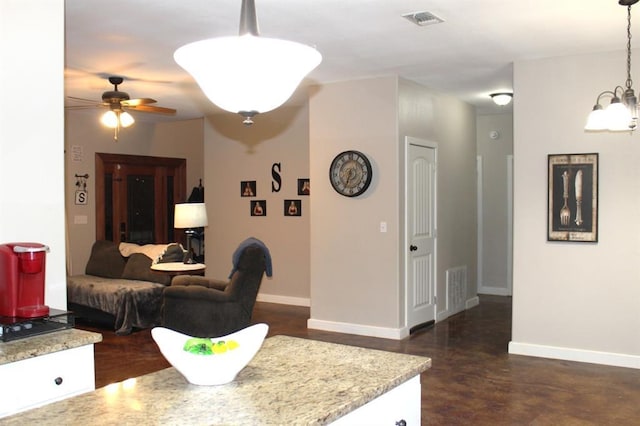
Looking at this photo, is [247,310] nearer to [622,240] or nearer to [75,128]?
[622,240]

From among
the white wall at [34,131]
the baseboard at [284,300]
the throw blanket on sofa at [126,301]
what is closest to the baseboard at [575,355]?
the baseboard at [284,300]

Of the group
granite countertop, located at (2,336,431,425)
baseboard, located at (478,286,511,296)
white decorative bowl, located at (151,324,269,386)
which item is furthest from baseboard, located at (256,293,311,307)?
white decorative bowl, located at (151,324,269,386)

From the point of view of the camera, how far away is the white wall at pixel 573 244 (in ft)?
16.8

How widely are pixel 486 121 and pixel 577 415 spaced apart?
5743mm

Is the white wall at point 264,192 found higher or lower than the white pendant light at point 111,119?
lower

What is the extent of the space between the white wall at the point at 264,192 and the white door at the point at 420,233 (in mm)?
1802

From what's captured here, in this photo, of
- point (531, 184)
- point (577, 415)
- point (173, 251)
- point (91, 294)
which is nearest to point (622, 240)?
point (531, 184)

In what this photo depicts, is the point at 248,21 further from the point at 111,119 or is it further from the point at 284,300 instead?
the point at 284,300

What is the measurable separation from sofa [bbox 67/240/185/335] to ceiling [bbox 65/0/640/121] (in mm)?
2007

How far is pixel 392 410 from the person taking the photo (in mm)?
2012

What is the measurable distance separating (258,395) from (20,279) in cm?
142

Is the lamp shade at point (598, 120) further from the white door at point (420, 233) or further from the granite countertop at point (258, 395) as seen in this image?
the white door at point (420, 233)

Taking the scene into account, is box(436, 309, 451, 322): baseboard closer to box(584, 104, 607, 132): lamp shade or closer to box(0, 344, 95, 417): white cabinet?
box(584, 104, 607, 132): lamp shade

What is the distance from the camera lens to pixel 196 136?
981 centimetres
